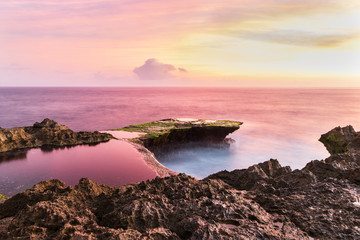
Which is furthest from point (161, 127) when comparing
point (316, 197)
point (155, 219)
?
point (155, 219)

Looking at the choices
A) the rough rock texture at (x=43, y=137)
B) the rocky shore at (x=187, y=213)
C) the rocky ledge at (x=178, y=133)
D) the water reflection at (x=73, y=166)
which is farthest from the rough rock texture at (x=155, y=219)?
the rocky ledge at (x=178, y=133)

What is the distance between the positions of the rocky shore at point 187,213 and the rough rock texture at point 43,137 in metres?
19.1

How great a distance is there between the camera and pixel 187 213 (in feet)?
25.5

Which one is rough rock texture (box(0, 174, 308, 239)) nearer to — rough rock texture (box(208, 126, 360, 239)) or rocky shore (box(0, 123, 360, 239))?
rocky shore (box(0, 123, 360, 239))

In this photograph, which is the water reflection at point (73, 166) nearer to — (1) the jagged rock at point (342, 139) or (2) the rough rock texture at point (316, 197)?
(2) the rough rock texture at point (316, 197)

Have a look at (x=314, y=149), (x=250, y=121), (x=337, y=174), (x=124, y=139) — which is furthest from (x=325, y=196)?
(x=250, y=121)

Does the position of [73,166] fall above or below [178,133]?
below

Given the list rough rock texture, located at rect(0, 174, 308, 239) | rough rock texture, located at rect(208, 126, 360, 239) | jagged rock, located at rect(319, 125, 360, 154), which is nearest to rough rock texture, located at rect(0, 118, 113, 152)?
rough rock texture, located at rect(0, 174, 308, 239)

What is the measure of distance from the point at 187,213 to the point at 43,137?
27778 millimetres

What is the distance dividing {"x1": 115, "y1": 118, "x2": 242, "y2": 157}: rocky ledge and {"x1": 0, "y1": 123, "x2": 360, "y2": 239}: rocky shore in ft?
78.3

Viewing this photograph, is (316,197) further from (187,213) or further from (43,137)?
(43,137)

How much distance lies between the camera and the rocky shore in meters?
6.61

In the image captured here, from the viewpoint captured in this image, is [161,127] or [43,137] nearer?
[43,137]

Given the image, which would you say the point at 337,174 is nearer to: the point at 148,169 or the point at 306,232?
the point at 306,232
